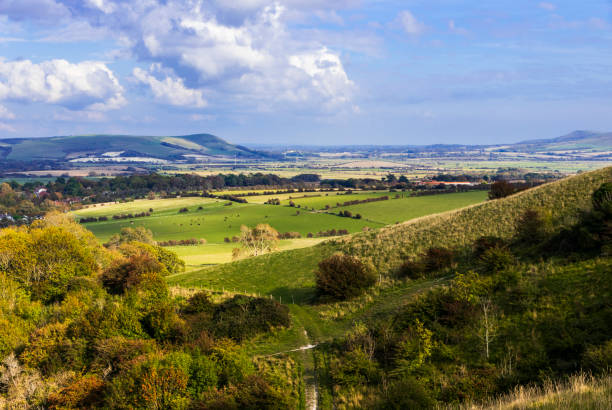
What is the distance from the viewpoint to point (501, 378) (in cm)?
1641

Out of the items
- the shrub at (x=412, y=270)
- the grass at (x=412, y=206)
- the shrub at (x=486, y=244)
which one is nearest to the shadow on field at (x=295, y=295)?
the shrub at (x=412, y=270)

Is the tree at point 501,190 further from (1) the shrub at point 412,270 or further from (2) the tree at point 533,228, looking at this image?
(1) the shrub at point 412,270

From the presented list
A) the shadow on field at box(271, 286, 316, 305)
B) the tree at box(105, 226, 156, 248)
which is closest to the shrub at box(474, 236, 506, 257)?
the shadow on field at box(271, 286, 316, 305)

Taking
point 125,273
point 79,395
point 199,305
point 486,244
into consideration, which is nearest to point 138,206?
point 125,273

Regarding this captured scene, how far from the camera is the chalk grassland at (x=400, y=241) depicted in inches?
1522

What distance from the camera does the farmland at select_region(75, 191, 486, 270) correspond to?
9000 centimetres

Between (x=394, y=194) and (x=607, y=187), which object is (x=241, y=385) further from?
(x=394, y=194)

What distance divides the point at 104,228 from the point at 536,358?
391 feet

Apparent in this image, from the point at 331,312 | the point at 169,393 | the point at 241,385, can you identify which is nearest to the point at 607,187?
the point at 331,312

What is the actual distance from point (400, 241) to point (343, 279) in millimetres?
13811

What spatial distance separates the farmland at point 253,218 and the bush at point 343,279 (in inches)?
1625

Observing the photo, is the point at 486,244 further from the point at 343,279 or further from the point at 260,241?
the point at 260,241

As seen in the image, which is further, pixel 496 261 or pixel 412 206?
pixel 412 206

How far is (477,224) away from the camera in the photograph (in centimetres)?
4172
